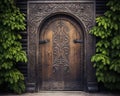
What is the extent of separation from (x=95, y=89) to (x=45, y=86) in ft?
4.91

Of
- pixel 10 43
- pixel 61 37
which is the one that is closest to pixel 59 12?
pixel 61 37

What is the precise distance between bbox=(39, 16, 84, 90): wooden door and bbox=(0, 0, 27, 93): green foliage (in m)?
0.84

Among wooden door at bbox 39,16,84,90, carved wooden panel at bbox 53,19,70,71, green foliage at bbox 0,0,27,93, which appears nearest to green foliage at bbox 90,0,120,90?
wooden door at bbox 39,16,84,90

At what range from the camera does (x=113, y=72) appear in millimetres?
8242

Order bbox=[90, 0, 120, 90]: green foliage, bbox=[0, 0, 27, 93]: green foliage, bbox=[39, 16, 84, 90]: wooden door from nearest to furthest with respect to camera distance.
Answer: bbox=[90, 0, 120, 90]: green foliage < bbox=[0, 0, 27, 93]: green foliage < bbox=[39, 16, 84, 90]: wooden door

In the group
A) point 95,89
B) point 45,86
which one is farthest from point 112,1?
point 45,86

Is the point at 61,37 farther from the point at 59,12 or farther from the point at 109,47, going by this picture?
the point at 109,47

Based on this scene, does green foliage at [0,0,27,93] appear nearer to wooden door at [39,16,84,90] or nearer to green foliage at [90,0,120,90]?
wooden door at [39,16,84,90]

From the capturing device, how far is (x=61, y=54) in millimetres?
8969

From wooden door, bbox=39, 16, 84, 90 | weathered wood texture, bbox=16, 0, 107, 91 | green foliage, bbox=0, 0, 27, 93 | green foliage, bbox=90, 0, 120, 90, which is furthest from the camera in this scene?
wooden door, bbox=39, 16, 84, 90

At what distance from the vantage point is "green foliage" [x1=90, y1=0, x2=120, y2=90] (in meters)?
7.97

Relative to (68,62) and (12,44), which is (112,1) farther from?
(12,44)

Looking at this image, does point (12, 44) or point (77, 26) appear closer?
point (12, 44)

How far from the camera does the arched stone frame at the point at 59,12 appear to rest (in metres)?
8.72
